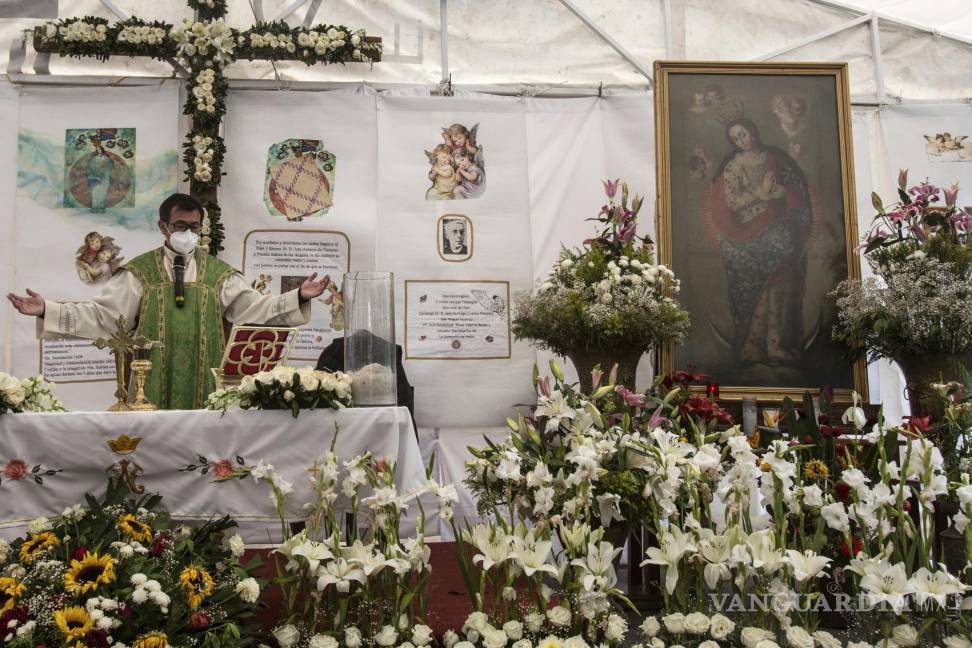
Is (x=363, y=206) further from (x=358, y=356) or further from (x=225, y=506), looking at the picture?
(x=225, y=506)

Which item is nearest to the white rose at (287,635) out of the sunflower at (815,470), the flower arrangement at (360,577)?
the flower arrangement at (360,577)

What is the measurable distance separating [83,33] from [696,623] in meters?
5.74

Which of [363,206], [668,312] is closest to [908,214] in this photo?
[668,312]

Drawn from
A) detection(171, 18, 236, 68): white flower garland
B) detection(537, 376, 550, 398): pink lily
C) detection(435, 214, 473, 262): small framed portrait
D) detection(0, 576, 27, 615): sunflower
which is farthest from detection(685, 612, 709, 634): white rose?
detection(171, 18, 236, 68): white flower garland

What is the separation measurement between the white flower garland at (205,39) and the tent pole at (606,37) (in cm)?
265

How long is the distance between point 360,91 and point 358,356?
386cm

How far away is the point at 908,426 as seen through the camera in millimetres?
3893

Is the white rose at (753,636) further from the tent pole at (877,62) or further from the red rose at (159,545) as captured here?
the tent pole at (877,62)

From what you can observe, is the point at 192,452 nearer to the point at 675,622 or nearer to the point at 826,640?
the point at 675,622

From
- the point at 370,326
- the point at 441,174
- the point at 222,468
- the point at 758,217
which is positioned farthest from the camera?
the point at 441,174

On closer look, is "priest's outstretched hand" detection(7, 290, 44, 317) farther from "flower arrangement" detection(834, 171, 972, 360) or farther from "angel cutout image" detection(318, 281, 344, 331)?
"flower arrangement" detection(834, 171, 972, 360)

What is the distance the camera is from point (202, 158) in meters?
6.41

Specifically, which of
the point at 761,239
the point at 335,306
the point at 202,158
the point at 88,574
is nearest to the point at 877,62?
the point at 761,239

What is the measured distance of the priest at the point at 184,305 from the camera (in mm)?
4781
